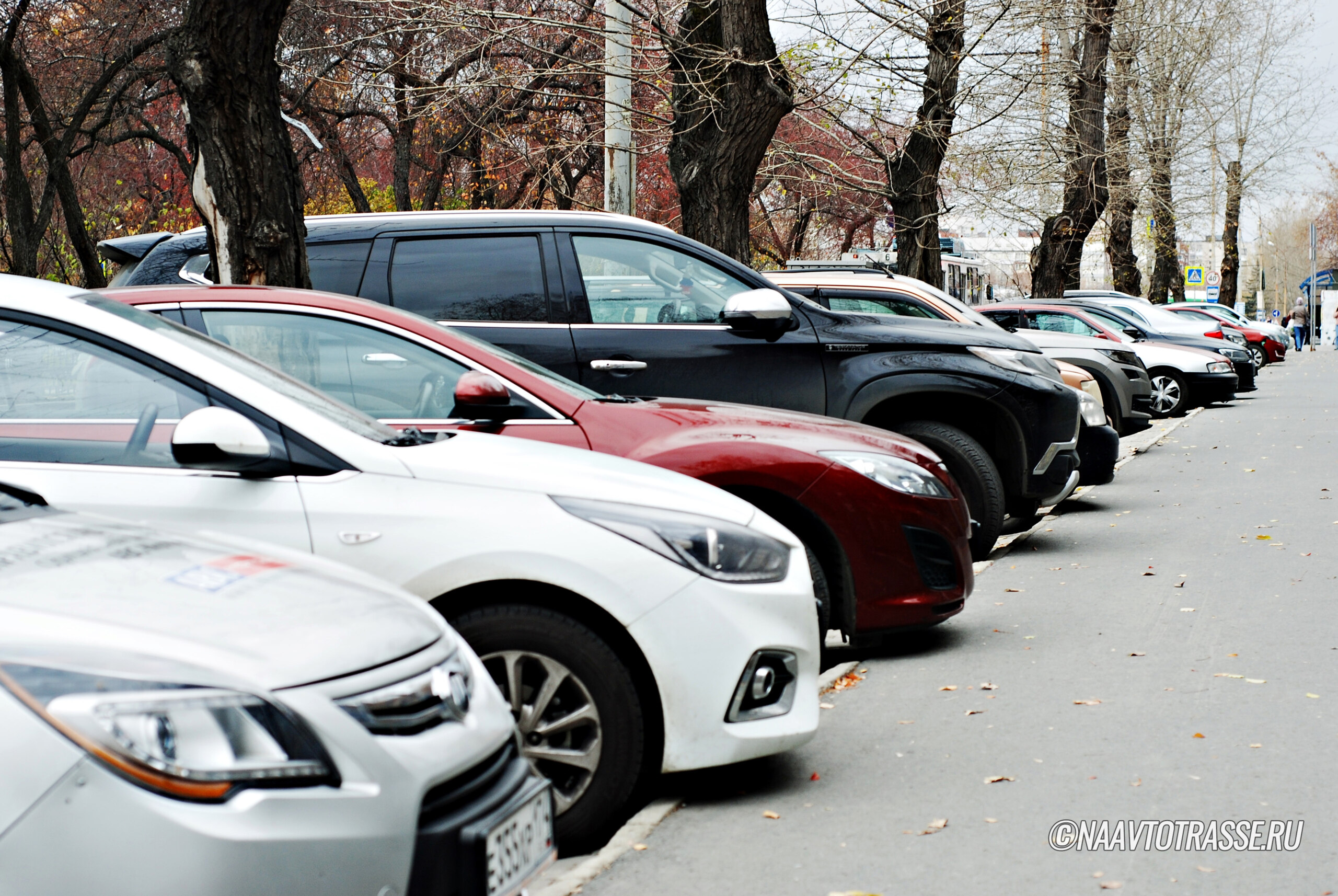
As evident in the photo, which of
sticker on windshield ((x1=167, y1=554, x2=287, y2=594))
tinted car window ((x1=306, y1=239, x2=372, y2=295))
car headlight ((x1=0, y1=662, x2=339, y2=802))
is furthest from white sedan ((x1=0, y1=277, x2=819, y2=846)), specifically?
tinted car window ((x1=306, y1=239, x2=372, y2=295))

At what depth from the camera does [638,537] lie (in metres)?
3.83

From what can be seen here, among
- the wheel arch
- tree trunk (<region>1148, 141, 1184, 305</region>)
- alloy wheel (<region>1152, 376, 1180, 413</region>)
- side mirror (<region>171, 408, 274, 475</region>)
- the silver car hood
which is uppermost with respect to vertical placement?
tree trunk (<region>1148, 141, 1184, 305</region>)

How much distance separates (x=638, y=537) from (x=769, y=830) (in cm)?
94

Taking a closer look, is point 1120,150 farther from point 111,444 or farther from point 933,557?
point 111,444

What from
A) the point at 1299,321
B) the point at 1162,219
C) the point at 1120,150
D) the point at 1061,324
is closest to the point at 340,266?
the point at 1061,324

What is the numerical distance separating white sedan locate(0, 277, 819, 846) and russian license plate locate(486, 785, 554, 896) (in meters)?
0.94

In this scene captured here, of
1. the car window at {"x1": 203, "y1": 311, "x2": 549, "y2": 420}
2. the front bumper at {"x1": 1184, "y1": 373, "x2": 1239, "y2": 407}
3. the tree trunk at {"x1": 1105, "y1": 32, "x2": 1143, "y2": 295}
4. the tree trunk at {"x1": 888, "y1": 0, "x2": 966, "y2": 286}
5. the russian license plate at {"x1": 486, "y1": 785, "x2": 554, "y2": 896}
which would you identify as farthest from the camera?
the tree trunk at {"x1": 1105, "y1": 32, "x2": 1143, "y2": 295}

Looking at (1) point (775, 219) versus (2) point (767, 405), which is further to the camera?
(1) point (775, 219)

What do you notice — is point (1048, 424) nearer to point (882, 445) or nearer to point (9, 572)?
point (882, 445)

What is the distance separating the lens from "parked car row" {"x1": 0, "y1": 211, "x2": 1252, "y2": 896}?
2.24 meters

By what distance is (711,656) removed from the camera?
3.83 m

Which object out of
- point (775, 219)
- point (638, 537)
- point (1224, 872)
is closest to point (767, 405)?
point (638, 537)

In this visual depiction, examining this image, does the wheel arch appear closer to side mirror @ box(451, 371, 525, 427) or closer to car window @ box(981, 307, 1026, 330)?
side mirror @ box(451, 371, 525, 427)

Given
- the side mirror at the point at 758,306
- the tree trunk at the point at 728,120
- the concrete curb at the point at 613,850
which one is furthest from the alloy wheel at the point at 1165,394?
the concrete curb at the point at 613,850
